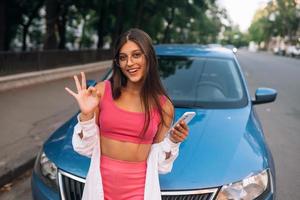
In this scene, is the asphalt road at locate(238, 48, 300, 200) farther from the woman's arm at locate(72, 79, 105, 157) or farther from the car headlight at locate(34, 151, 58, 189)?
the woman's arm at locate(72, 79, 105, 157)

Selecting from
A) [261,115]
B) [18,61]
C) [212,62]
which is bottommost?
[261,115]

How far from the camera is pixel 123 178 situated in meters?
2.24

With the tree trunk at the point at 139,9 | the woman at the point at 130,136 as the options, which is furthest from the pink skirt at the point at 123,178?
the tree trunk at the point at 139,9

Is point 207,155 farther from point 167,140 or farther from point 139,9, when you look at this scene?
point 139,9

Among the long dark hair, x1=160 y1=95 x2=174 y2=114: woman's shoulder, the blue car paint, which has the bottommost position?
the blue car paint

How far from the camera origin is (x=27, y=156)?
17.8 ft

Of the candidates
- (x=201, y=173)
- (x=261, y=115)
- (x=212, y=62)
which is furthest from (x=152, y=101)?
(x=261, y=115)

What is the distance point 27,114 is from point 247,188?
6105mm

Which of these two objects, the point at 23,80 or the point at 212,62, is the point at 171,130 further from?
the point at 23,80

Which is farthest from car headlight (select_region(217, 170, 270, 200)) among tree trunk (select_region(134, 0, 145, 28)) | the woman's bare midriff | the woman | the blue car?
tree trunk (select_region(134, 0, 145, 28))

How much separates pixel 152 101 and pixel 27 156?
361cm

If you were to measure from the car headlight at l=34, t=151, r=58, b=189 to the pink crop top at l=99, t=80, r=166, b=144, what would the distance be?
0.92 metres

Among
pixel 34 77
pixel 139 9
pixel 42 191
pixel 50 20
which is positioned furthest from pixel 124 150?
pixel 139 9

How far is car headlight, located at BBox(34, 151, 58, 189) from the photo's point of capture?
2993 mm
